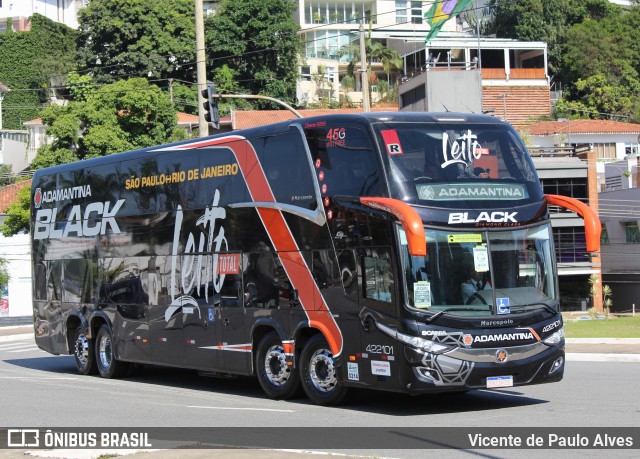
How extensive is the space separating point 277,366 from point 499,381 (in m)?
3.98

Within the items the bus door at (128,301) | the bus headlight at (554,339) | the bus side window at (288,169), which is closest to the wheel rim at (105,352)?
the bus door at (128,301)

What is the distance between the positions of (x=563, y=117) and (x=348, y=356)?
75.8 meters

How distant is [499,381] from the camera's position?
44.9 feet

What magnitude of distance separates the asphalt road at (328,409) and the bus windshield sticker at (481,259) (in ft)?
6.30

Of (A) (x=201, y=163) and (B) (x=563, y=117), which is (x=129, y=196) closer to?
(A) (x=201, y=163)

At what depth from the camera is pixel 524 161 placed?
14641 millimetres

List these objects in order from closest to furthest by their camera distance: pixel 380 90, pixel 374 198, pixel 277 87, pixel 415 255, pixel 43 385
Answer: pixel 415 255
pixel 374 198
pixel 43 385
pixel 277 87
pixel 380 90

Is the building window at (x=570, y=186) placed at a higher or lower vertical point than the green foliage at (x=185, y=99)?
lower

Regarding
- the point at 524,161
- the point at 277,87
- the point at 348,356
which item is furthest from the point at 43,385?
the point at 277,87

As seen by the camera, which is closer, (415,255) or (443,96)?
(415,255)

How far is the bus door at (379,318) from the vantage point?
44.9ft

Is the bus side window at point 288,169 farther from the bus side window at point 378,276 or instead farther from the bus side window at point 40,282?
the bus side window at point 40,282

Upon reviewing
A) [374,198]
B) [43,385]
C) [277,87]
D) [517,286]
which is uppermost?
[277,87]

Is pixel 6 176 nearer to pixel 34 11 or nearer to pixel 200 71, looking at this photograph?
pixel 34 11
